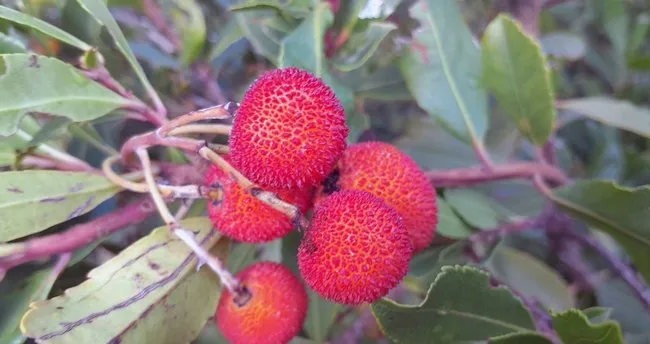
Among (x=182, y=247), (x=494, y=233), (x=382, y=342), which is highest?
(x=182, y=247)

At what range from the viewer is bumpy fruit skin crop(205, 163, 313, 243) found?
0.75 meters

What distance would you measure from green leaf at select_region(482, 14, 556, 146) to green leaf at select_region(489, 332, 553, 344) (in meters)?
0.41

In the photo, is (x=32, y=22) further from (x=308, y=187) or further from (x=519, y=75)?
(x=519, y=75)

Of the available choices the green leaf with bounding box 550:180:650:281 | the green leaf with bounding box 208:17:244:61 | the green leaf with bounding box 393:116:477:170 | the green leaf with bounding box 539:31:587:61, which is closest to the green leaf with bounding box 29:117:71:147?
the green leaf with bounding box 208:17:244:61

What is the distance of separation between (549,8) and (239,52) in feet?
3.08

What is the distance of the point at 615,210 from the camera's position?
100 centimetres

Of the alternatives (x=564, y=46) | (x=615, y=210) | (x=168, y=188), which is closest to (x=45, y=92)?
(x=168, y=188)

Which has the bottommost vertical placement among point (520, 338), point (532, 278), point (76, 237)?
point (532, 278)

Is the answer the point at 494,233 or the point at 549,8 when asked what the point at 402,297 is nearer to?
the point at 494,233

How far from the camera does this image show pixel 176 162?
3.09 feet

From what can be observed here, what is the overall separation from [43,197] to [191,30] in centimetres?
49

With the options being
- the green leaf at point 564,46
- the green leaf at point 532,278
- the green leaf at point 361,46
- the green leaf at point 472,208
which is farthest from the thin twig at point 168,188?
the green leaf at point 564,46

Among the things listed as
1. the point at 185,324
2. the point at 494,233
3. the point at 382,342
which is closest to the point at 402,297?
the point at 382,342

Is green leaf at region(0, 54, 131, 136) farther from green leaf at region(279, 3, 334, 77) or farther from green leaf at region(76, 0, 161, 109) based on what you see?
green leaf at region(279, 3, 334, 77)
